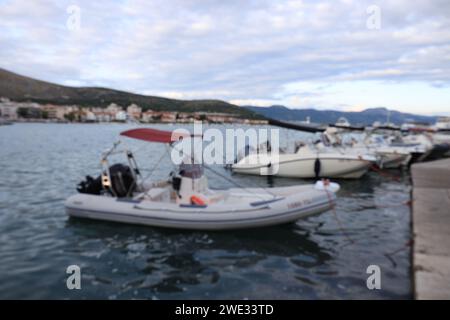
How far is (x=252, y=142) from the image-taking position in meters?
23.8

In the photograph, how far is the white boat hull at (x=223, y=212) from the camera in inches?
A: 356

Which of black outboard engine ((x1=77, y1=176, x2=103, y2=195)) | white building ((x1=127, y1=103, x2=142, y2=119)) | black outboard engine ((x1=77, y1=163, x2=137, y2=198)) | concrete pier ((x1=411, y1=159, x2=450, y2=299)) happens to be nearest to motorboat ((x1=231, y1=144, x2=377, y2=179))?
concrete pier ((x1=411, y1=159, x2=450, y2=299))

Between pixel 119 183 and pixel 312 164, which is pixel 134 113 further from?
pixel 119 183

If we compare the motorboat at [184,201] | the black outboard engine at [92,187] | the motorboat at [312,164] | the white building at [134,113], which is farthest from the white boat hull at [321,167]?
the black outboard engine at [92,187]

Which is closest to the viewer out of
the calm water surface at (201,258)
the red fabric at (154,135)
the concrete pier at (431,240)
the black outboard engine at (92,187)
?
the concrete pier at (431,240)

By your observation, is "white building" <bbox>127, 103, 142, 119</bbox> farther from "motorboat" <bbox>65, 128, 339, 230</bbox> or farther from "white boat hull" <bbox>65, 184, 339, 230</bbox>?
"white boat hull" <bbox>65, 184, 339, 230</bbox>

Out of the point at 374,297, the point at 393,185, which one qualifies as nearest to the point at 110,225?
the point at 374,297

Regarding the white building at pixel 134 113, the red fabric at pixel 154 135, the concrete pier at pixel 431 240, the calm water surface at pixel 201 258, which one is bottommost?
the calm water surface at pixel 201 258

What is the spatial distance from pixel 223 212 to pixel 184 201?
1.38 meters

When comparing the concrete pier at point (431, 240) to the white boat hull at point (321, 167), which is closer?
the concrete pier at point (431, 240)

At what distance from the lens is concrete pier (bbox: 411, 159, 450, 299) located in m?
5.39

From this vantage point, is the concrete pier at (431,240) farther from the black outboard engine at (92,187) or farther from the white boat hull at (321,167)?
the black outboard engine at (92,187)

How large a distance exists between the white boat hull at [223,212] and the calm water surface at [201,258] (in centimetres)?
32

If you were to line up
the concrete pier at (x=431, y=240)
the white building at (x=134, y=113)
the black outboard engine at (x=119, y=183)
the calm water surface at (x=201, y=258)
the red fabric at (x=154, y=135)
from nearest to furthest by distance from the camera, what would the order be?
the concrete pier at (x=431, y=240)
the calm water surface at (x=201, y=258)
the red fabric at (x=154, y=135)
the black outboard engine at (x=119, y=183)
the white building at (x=134, y=113)
